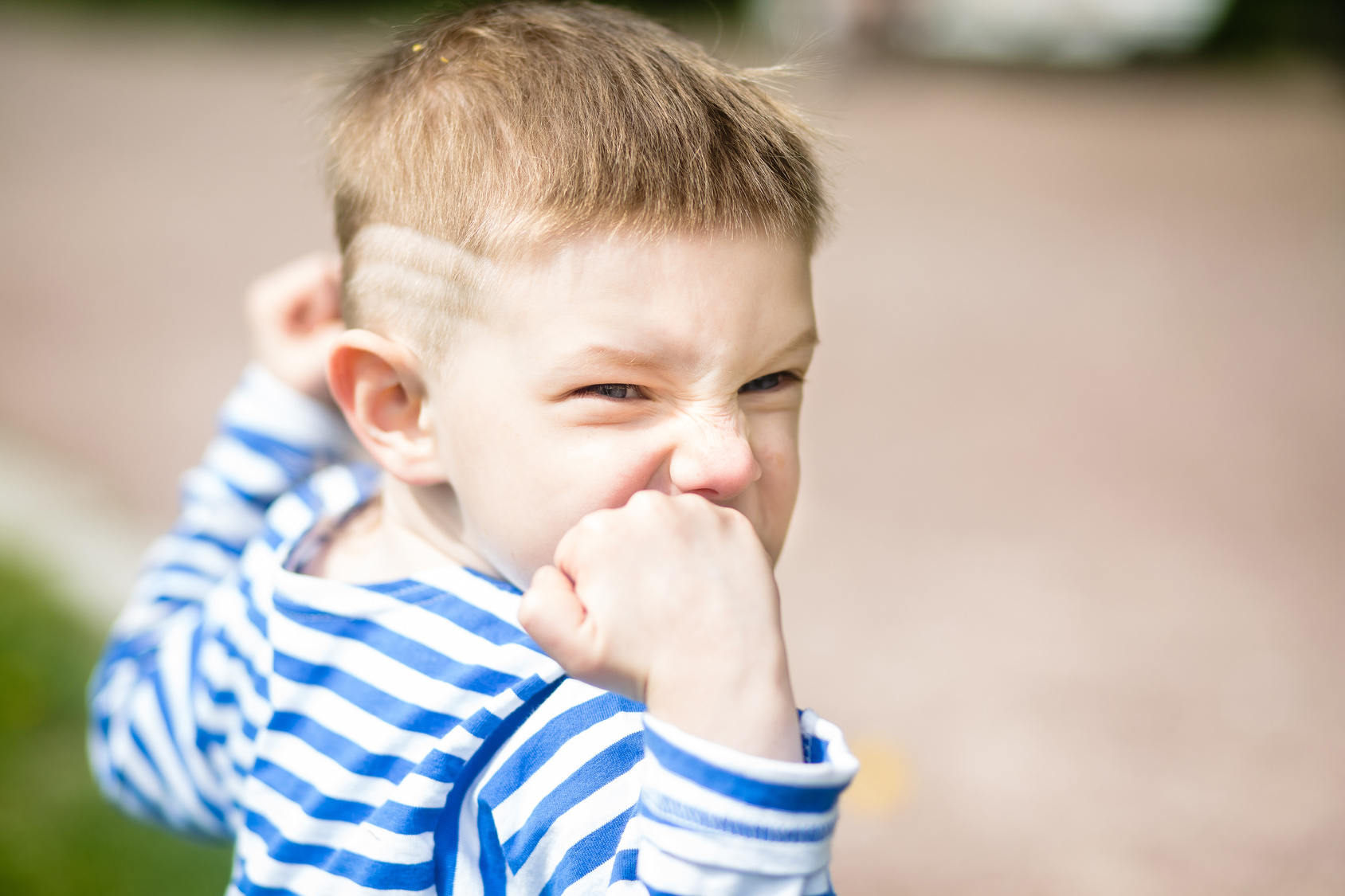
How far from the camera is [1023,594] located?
12.0ft

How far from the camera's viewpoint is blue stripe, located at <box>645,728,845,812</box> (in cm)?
95

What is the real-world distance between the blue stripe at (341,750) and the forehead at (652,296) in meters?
0.49

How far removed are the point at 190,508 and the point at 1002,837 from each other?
1.99 m

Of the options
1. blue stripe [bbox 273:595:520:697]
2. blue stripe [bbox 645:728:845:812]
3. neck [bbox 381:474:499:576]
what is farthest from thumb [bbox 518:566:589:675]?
neck [bbox 381:474:499:576]

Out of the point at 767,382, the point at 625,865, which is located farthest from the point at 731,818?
the point at 767,382

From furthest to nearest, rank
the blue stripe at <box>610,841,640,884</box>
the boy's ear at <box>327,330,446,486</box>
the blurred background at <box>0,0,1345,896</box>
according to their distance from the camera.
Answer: the blurred background at <box>0,0,1345,896</box>
the boy's ear at <box>327,330,446,486</box>
the blue stripe at <box>610,841,640,884</box>

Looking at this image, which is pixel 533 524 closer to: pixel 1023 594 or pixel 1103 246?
pixel 1023 594

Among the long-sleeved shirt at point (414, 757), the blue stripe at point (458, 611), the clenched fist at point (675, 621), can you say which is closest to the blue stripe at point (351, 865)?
the long-sleeved shirt at point (414, 757)

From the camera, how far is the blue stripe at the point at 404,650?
3.95 ft

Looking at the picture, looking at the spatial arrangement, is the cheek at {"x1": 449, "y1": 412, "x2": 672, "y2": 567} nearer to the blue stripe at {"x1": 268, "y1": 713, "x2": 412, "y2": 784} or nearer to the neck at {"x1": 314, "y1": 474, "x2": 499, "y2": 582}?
the neck at {"x1": 314, "y1": 474, "x2": 499, "y2": 582}

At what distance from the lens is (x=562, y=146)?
1230 millimetres

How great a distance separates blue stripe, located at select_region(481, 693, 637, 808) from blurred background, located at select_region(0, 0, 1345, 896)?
77 centimetres

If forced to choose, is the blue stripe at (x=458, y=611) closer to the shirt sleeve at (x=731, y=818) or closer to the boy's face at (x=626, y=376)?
the boy's face at (x=626, y=376)

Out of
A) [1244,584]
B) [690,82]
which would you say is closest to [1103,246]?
[1244,584]
